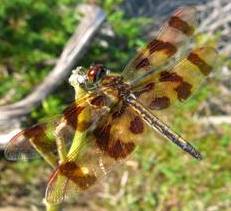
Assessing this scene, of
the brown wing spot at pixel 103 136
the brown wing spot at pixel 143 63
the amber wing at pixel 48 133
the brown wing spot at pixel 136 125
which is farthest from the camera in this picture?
the brown wing spot at pixel 143 63

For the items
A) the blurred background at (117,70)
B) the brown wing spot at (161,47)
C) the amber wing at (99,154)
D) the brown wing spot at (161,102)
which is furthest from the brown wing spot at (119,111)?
the blurred background at (117,70)

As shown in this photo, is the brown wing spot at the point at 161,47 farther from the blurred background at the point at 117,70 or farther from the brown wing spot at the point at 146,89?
the blurred background at the point at 117,70

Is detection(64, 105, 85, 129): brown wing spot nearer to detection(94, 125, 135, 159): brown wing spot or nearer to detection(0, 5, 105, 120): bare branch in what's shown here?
detection(94, 125, 135, 159): brown wing spot

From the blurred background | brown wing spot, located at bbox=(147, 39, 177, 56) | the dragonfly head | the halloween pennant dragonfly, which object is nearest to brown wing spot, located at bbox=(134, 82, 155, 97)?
the halloween pennant dragonfly

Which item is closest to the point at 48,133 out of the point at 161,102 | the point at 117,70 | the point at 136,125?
the point at 136,125

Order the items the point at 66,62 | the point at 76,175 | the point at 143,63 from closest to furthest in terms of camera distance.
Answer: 1. the point at 76,175
2. the point at 143,63
3. the point at 66,62

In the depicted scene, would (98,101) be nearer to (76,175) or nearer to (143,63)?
(76,175)

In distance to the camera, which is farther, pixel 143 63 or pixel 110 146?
pixel 143 63
